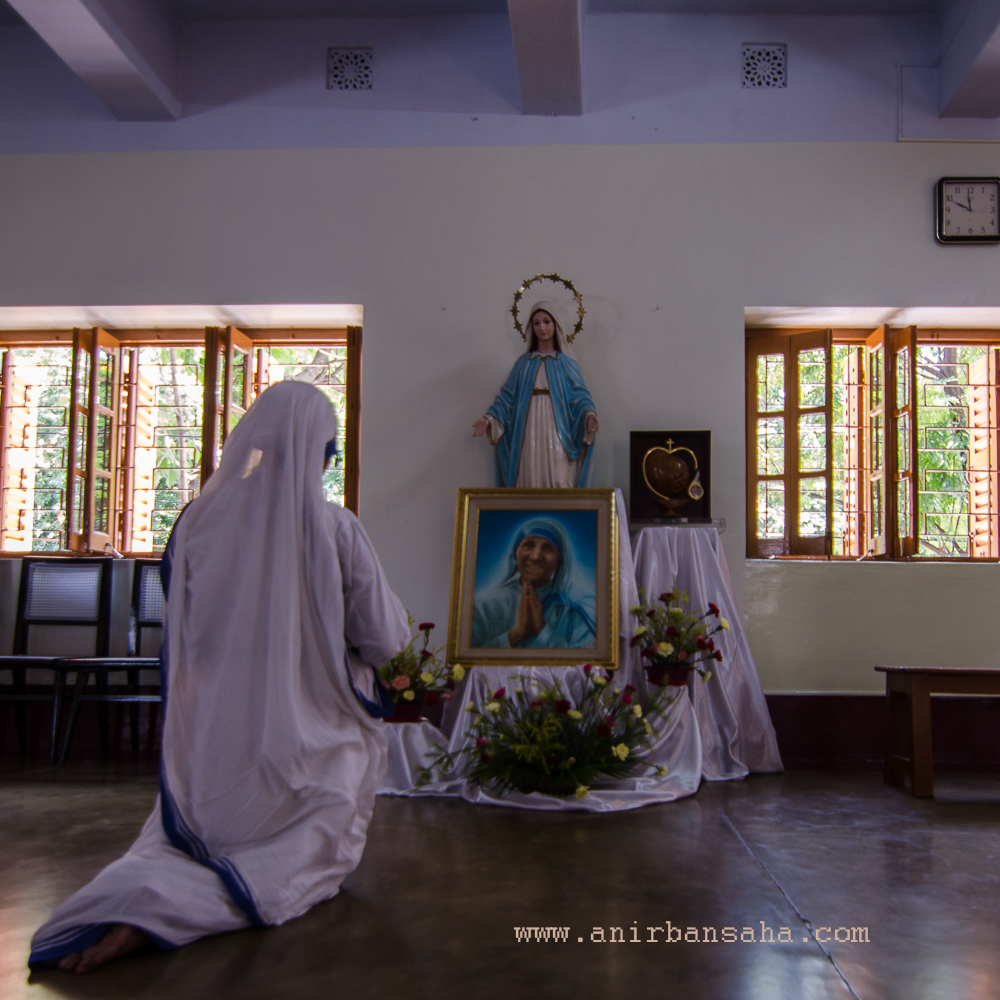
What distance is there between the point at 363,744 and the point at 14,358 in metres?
5.46

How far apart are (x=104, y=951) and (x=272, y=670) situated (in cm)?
80

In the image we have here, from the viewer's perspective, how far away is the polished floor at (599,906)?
2.22 m

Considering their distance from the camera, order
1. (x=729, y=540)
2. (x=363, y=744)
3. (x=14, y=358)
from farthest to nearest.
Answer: (x=14, y=358) < (x=729, y=540) < (x=363, y=744)

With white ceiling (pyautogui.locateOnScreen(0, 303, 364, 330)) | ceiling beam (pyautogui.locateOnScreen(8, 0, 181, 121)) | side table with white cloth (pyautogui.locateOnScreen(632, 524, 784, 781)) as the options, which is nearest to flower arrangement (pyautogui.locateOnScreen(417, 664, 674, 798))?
side table with white cloth (pyautogui.locateOnScreen(632, 524, 784, 781))

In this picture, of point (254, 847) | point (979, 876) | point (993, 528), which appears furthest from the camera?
point (993, 528)

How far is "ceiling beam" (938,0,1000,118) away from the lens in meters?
5.55

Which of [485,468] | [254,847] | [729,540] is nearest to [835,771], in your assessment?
[729,540]

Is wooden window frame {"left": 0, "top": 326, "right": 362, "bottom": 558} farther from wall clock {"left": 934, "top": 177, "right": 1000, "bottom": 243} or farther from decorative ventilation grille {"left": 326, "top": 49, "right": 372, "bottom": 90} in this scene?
wall clock {"left": 934, "top": 177, "right": 1000, "bottom": 243}

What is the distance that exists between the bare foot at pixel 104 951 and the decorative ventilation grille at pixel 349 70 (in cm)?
553

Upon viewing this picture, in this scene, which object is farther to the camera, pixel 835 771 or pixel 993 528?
pixel 993 528

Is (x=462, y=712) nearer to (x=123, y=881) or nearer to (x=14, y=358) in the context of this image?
(x=123, y=881)

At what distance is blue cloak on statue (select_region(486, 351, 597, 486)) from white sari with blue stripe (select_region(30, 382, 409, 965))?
2.77 metres

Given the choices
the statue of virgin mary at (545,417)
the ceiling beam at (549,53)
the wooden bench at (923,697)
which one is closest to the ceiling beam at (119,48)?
the ceiling beam at (549,53)

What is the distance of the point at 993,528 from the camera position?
6.57 metres
